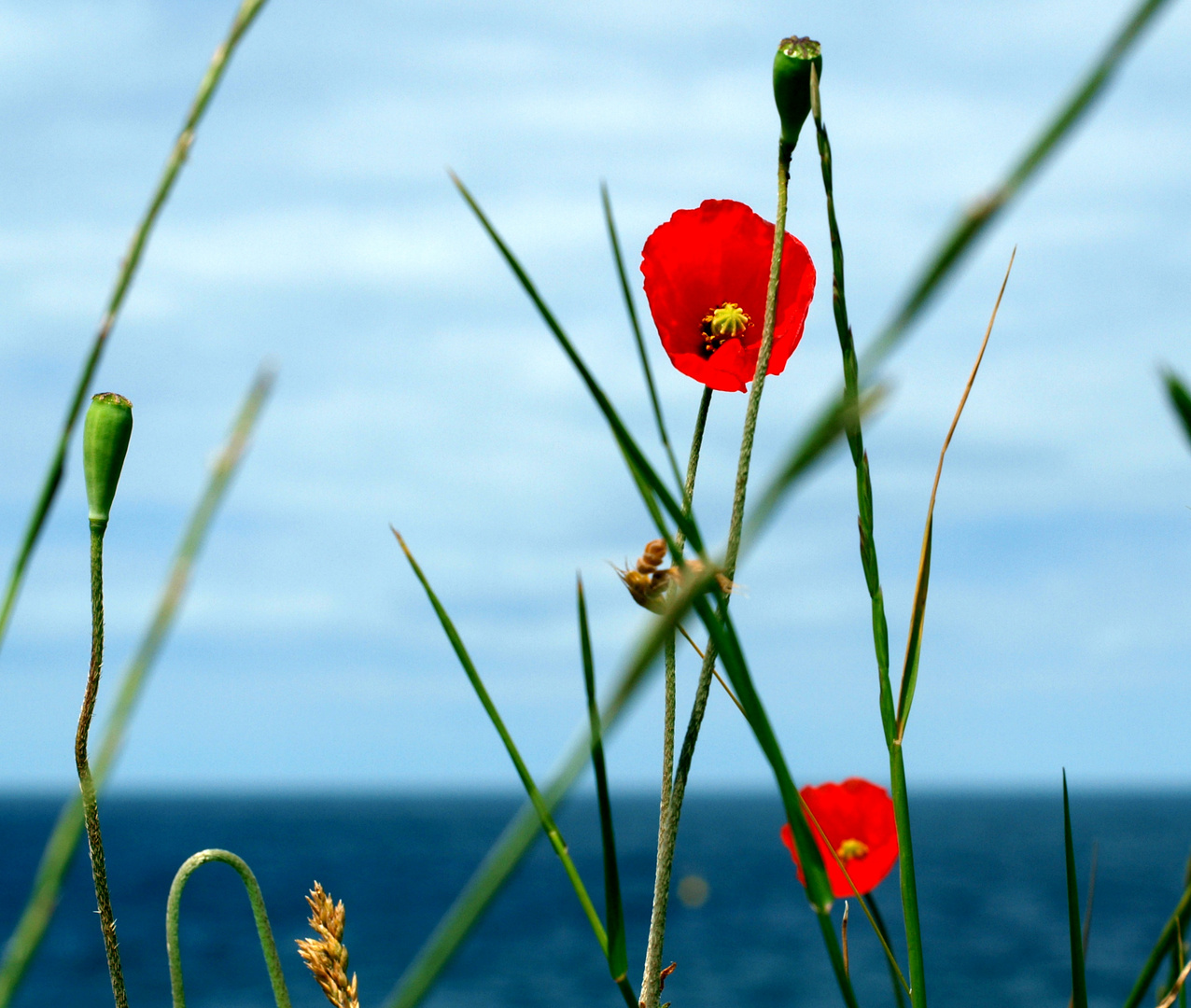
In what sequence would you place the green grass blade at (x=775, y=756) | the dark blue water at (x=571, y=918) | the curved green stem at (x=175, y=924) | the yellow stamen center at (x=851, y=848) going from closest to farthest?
1. the green grass blade at (x=775, y=756)
2. the curved green stem at (x=175, y=924)
3. the yellow stamen center at (x=851, y=848)
4. the dark blue water at (x=571, y=918)

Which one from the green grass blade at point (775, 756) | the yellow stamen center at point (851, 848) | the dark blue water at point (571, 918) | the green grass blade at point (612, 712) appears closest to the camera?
the green grass blade at point (612, 712)

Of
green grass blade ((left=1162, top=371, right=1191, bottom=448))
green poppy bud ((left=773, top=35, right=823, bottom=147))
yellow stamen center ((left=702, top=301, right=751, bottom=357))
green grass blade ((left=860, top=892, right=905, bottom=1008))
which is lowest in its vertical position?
green grass blade ((left=860, top=892, right=905, bottom=1008))

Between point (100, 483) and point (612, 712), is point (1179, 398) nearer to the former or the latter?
point (612, 712)

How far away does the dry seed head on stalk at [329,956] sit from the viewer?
520 mm

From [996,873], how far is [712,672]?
46.0 meters

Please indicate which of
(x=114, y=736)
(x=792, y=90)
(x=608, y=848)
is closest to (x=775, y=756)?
(x=608, y=848)

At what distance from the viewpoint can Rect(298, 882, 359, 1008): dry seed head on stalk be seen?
520 millimetres

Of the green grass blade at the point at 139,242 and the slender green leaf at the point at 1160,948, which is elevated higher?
the green grass blade at the point at 139,242

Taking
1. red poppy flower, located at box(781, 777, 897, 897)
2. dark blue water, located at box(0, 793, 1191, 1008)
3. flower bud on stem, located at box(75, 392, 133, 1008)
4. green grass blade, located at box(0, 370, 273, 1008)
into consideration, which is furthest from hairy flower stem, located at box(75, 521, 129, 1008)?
dark blue water, located at box(0, 793, 1191, 1008)

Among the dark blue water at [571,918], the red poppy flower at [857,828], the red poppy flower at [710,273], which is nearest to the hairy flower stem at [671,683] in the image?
the red poppy flower at [710,273]

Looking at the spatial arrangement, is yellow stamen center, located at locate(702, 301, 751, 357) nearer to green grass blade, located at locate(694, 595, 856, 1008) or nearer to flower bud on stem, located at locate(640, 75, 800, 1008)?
flower bud on stem, located at locate(640, 75, 800, 1008)

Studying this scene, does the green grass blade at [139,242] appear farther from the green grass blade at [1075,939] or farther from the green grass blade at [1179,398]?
the green grass blade at [1075,939]

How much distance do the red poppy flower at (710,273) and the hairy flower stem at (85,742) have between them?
35 cm

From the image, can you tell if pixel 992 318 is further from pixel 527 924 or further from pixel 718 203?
pixel 527 924
